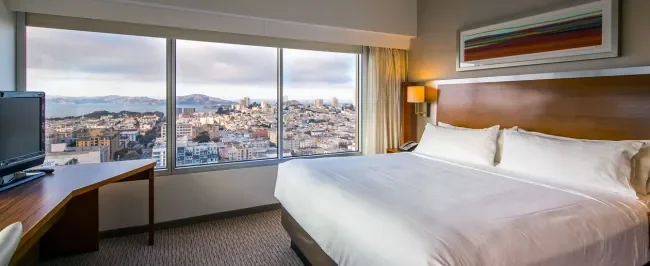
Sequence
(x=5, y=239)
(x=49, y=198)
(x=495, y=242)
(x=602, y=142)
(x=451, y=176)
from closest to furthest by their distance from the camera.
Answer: (x=5, y=239) < (x=495, y=242) < (x=49, y=198) < (x=602, y=142) < (x=451, y=176)

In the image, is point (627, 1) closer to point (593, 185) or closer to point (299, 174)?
point (593, 185)

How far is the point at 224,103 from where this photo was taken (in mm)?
3664

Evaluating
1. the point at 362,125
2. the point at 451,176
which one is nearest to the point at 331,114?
the point at 362,125

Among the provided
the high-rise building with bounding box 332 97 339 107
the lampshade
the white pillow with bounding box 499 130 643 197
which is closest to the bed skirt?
the white pillow with bounding box 499 130 643 197

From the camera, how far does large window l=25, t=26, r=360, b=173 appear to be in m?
2.93

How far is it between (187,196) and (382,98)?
8.46ft

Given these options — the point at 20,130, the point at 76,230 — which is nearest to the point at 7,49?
the point at 20,130

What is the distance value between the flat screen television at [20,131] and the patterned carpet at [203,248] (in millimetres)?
928

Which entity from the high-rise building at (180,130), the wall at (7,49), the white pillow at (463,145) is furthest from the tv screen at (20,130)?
the white pillow at (463,145)

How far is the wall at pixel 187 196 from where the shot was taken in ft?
10.0

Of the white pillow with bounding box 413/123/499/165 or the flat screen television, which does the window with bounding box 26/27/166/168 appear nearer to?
the flat screen television

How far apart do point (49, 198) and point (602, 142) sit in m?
3.42

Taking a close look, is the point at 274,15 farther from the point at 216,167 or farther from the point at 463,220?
the point at 463,220

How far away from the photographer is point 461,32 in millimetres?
3592
